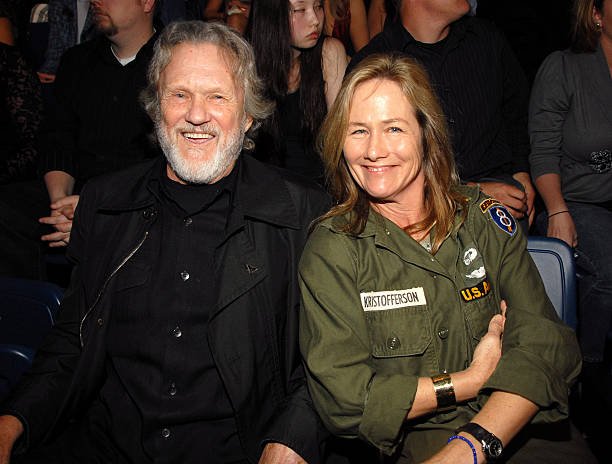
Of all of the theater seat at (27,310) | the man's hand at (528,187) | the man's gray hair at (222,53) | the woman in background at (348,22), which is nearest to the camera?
the man's gray hair at (222,53)

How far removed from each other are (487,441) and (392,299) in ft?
1.48

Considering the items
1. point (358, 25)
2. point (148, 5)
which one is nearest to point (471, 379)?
point (148, 5)

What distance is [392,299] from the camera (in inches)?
70.5

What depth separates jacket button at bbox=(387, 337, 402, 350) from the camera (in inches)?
69.7

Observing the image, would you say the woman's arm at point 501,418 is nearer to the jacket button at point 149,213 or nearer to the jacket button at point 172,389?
the jacket button at point 172,389

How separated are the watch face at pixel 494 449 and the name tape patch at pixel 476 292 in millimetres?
410

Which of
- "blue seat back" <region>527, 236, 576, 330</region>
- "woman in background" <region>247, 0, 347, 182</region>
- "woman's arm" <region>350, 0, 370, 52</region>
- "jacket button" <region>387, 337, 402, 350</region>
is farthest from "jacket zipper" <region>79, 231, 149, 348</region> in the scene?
"woman's arm" <region>350, 0, 370, 52</region>

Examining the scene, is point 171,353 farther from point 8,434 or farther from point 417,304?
point 417,304

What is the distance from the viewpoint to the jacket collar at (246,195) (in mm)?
1979

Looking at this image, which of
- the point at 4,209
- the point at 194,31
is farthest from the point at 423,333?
the point at 4,209

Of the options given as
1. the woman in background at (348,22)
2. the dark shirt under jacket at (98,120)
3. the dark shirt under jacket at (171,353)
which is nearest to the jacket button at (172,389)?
the dark shirt under jacket at (171,353)

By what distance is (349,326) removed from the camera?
1.71m

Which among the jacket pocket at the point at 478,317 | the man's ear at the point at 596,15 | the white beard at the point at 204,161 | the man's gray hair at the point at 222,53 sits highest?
the man's ear at the point at 596,15

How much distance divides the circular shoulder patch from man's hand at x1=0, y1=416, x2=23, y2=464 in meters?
1.54
